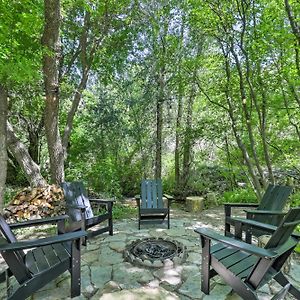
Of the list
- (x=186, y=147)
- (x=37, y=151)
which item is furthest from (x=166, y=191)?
(x=37, y=151)

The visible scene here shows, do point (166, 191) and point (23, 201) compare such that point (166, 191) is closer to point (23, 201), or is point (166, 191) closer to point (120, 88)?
point (120, 88)

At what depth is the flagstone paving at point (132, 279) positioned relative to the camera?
2135 millimetres

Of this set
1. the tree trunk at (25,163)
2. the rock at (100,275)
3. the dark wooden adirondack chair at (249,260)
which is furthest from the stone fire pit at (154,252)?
the tree trunk at (25,163)

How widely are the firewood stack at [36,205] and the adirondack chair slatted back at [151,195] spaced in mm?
1565

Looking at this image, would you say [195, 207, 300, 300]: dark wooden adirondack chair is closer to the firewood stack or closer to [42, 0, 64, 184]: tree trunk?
the firewood stack

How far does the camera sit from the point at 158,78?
6195 mm

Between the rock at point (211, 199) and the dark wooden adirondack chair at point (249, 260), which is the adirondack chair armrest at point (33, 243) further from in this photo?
the rock at point (211, 199)

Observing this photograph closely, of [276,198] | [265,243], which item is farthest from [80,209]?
[276,198]

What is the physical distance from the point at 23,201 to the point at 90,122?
261cm

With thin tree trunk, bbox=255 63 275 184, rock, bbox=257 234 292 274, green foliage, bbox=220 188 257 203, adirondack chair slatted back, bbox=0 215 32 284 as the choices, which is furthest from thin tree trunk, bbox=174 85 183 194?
adirondack chair slatted back, bbox=0 215 32 284

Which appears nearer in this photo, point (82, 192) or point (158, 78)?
point (82, 192)

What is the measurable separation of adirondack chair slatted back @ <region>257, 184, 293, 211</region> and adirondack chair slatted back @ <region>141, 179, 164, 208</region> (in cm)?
163

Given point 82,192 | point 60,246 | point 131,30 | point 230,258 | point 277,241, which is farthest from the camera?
point 131,30

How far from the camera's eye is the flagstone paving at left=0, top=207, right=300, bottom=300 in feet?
7.00
